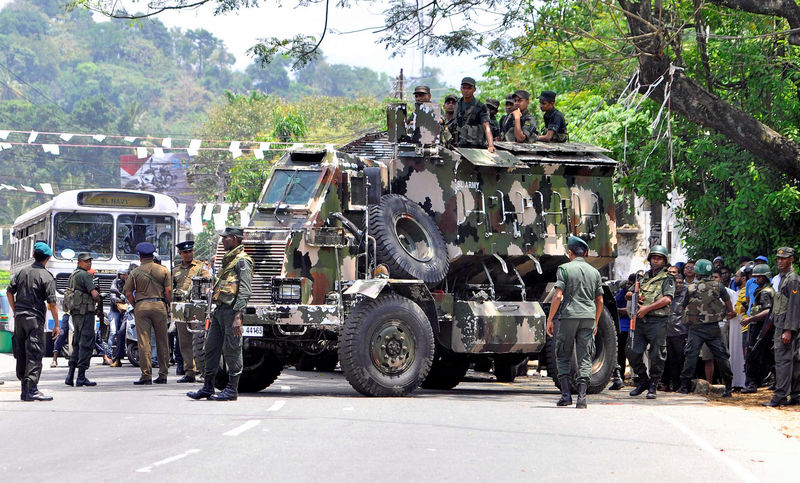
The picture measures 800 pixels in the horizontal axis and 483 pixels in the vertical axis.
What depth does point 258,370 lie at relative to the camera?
1570 centimetres

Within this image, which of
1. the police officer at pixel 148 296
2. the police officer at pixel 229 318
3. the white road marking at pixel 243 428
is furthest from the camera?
the police officer at pixel 148 296

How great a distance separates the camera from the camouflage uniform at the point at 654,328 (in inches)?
639

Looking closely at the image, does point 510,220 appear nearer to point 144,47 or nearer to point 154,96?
point 154,96

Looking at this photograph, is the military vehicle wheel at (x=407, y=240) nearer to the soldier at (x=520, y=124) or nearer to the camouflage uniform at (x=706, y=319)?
the soldier at (x=520, y=124)

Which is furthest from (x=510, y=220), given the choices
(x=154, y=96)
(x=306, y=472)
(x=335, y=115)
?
(x=154, y=96)

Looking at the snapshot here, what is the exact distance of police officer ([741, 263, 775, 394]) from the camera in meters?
16.6

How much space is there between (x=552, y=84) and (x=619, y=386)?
16.6 m

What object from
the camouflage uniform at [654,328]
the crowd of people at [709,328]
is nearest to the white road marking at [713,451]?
the crowd of people at [709,328]

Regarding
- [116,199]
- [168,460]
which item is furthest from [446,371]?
[116,199]

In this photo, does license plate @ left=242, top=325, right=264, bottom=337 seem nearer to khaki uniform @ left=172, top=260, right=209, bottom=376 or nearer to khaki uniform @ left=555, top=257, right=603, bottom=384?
khaki uniform @ left=555, top=257, right=603, bottom=384

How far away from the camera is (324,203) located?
1548cm

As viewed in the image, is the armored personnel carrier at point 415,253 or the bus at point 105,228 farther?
the bus at point 105,228

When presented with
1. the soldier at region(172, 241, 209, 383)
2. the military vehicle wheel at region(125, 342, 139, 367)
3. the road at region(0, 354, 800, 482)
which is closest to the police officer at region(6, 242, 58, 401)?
the road at region(0, 354, 800, 482)

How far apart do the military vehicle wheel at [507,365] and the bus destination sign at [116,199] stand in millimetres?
8581
